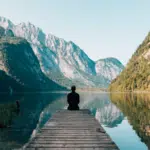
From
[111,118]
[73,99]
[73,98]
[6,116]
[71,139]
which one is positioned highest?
[73,98]

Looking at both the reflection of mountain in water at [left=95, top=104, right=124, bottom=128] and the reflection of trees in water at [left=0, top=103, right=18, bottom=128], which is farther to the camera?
the reflection of mountain in water at [left=95, top=104, right=124, bottom=128]

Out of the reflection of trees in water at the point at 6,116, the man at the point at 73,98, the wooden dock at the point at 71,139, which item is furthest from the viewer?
the reflection of trees in water at the point at 6,116

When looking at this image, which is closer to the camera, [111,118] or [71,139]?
[71,139]

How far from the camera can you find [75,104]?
37844 millimetres

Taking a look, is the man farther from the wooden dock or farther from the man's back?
the wooden dock

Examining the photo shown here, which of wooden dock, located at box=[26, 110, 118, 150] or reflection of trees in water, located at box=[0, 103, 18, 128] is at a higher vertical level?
wooden dock, located at box=[26, 110, 118, 150]

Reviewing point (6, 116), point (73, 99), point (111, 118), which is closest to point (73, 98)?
point (73, 99)

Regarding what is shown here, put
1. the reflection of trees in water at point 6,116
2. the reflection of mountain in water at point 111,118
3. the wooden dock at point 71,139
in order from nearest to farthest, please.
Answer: the wooden dock at point 71,139 → the reflection of trees in water at point 6,116 → the reflection of mountain in water at point 111,118

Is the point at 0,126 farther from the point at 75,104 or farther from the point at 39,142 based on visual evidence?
the point at 39,142

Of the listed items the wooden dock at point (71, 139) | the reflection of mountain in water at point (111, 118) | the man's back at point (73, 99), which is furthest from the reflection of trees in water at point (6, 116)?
the wooden dock at point (71, 139)

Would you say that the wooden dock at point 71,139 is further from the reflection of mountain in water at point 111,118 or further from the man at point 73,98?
the reflection of mountain in water at point 111,118

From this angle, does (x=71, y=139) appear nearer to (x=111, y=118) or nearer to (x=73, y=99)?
(x=73, y=99)

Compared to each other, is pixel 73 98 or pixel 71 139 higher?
pixel 73 98

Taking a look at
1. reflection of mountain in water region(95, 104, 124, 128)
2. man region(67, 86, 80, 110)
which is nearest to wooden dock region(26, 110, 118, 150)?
man region(67, 86, 80, 110)
